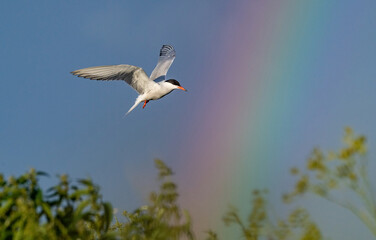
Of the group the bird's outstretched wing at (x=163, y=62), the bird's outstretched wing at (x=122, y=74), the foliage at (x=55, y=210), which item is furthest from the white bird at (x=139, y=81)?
the foliage at (x=55, y=210)

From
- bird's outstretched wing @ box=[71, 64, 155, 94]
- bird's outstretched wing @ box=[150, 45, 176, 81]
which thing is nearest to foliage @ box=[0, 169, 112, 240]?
bird's outstretched wing @ box=[71, 64, 155, 94]

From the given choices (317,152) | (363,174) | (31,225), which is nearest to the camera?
(31,225)

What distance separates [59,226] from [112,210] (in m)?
0.45

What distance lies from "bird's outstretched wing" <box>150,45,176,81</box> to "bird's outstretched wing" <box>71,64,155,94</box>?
2.29m

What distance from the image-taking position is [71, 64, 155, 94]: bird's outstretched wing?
12.2 m

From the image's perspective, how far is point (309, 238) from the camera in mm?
3000

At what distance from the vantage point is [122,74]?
555 inches

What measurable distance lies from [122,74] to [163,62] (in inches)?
148

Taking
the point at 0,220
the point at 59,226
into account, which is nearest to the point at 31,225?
the point at 59,226

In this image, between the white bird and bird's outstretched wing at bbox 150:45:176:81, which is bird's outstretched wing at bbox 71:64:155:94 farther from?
bird's outstretched wing at bbox 150:45:176:81

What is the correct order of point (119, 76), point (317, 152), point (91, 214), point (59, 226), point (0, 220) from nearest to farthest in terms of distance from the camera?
point (59, 226), point (91, 214), point (0, 220), point (317, 152), point (119, 76)

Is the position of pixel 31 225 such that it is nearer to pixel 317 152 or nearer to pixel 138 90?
pixel 317 152

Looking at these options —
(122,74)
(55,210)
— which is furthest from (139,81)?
(55,210)

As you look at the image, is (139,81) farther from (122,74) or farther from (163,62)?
(163,62)
